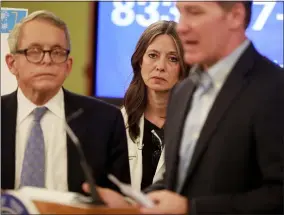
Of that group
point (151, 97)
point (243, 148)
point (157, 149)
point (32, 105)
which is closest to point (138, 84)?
point (151, 97)

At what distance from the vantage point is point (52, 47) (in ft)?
3.68

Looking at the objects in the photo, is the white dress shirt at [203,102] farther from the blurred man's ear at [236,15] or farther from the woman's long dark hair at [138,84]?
the woman's long dark hair at [138,84]

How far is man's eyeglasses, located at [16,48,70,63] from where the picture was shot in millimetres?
1120

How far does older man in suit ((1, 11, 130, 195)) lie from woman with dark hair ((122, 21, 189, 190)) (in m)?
0.08

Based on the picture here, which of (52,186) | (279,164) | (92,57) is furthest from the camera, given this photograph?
(92,57)

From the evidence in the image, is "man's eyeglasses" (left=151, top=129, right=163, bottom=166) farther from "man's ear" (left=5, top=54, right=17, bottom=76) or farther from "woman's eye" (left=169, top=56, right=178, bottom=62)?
"man's ear" (left=5, top=54, right=17, bottom=76)

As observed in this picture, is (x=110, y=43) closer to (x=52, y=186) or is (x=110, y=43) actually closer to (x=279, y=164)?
(x=52, y=186)

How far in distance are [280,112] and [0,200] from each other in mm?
505

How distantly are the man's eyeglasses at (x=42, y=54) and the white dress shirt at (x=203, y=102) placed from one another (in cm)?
28

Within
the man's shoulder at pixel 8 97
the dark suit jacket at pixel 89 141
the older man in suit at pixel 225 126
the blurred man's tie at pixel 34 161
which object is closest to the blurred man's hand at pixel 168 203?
the older man in suit at pixel 225 126

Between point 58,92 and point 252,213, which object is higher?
point 58,92

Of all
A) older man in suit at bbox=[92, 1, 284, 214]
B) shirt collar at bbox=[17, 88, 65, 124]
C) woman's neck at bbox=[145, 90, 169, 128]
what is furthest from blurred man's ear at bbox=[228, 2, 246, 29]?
shirt collar at bbox=[17, 88, 65, 124]

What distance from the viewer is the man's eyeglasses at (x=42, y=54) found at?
44.1 inches

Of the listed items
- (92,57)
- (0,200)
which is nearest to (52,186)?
(0,200)
